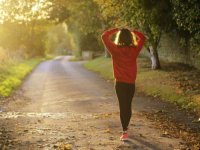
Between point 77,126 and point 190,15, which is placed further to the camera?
point 190,15

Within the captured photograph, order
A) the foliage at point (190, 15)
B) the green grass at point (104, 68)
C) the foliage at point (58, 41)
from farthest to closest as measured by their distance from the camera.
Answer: the foliage at point (58, 41) → the green grass at point (104, 68) → the foliage at point (190, 15)

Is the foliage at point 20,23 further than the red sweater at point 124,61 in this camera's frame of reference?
Yes

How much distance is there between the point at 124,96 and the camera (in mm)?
5711

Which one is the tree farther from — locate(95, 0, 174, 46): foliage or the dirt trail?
the dirt trail

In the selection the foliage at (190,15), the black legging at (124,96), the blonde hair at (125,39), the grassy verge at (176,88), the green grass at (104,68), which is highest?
the foliage at (190,15)

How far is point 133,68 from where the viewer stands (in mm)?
5621

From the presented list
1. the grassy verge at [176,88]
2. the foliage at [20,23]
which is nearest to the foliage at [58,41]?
the foliage at [20,23]

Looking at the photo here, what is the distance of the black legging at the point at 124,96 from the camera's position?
5.63 meters

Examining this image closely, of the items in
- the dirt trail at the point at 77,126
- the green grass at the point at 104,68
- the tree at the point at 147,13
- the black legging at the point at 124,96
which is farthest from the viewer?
the green grass at the point at 104,68

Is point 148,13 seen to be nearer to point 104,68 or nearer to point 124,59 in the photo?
point 104,68

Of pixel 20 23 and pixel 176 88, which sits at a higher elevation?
pixel 20 23

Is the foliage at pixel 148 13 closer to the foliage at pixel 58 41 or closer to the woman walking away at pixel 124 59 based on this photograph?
the woman walking away at pixel 124 59

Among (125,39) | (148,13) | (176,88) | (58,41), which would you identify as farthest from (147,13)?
(58,41)

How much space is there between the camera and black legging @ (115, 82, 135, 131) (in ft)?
18.5
